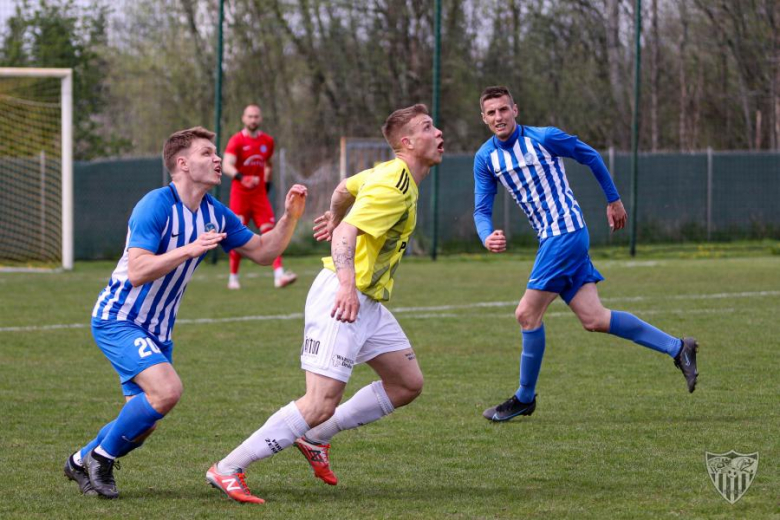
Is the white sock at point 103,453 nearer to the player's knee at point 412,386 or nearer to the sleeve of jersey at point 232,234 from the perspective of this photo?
the sleeve of jersey at point 232,234

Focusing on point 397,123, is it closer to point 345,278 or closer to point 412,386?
point 345,278

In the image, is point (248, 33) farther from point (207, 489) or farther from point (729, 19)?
point (207, 489)

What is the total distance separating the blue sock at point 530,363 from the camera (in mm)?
6469

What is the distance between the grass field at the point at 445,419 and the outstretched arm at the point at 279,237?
1006mm

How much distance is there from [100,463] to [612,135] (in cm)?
1709

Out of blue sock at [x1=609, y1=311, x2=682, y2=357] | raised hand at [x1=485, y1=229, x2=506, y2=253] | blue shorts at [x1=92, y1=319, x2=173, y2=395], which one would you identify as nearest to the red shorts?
blue sock at [x1=609, y1=311, x2=682, y2=357]

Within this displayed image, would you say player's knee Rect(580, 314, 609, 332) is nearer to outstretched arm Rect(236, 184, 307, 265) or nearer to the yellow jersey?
the yellow jersey

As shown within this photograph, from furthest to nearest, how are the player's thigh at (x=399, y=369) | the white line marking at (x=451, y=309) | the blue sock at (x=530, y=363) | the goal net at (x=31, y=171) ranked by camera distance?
the goal net at (x=31, y=171) → the white line marking at (x=451, y=309) → the blue sock at (x=530, y=363) → the player's thigh at (x=399, y=369)

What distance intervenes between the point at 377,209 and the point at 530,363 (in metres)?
2.23

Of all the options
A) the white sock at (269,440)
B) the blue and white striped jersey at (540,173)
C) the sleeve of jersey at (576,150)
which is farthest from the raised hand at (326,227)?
the sleeve of jersey at (576,150)

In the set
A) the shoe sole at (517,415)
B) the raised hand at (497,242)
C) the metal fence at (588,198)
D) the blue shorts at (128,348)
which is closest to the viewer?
the blue shorts at (128,348)

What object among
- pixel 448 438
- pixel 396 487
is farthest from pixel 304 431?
pixel 448 438

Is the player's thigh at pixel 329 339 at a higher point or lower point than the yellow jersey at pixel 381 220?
lower

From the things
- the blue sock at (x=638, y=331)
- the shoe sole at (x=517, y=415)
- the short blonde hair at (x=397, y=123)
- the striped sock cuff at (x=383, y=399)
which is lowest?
the shoe sole at (x=517, y=415)
